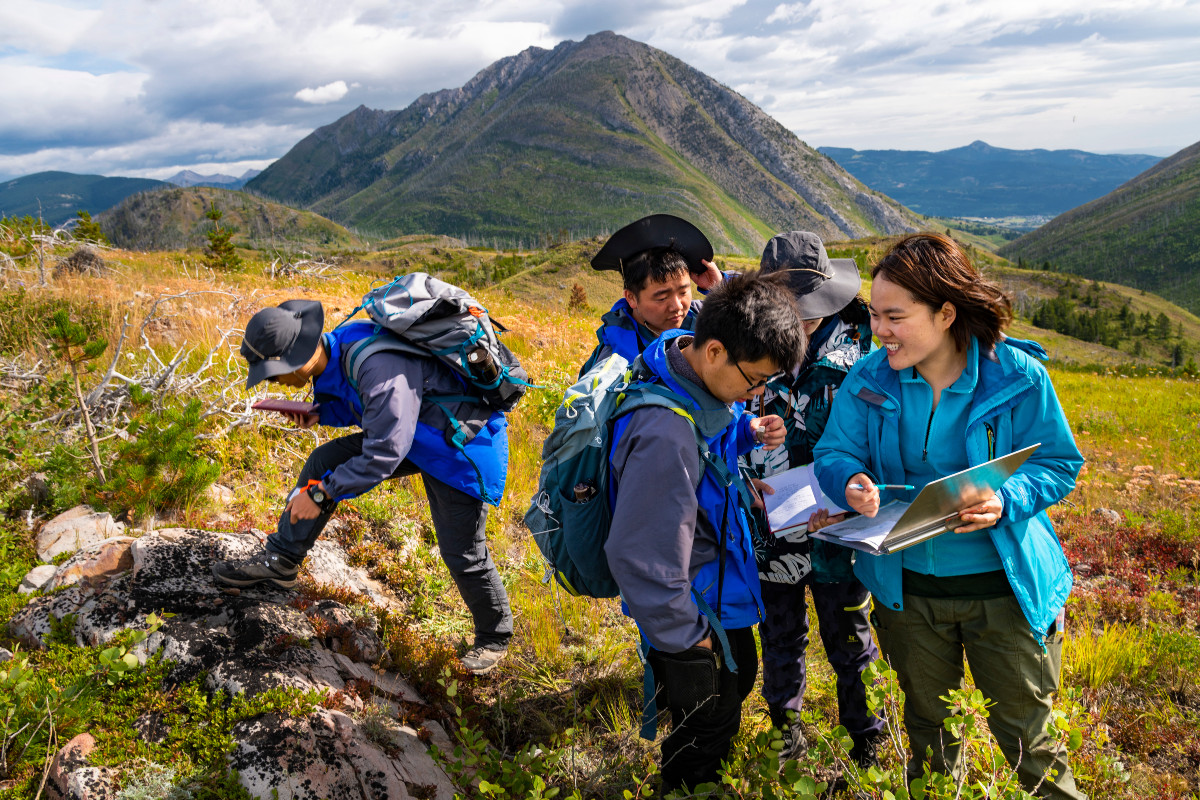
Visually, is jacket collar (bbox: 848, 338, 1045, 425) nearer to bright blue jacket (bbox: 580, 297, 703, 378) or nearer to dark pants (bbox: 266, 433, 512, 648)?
bright blue jacket (bbox: 580, 297, 703, 378)

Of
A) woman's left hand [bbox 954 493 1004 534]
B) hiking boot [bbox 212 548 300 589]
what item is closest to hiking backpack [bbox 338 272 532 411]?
hiking boot [bbox 212 548 300 589]

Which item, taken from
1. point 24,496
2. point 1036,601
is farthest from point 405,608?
point 1036,601

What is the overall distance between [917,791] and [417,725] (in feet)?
7.35

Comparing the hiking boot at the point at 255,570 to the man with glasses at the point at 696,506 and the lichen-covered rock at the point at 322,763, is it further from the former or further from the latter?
the man with glasses at the point at 696,506

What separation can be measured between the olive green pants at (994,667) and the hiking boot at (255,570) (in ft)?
9.44

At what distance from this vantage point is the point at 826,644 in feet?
9.68

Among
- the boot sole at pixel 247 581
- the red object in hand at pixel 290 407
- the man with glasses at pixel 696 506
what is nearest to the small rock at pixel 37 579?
the boot sole at pixel 247 581

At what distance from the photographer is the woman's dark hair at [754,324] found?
185 centimetres

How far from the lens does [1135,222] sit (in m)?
148

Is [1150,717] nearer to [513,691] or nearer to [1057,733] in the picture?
[1057,733]

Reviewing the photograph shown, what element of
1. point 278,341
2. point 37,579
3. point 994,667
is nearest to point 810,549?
point 994,667

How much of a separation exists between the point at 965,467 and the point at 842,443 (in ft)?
1.40

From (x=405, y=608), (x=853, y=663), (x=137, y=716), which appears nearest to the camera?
(x=137, y=716)

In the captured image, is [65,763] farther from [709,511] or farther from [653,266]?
[653,266]
